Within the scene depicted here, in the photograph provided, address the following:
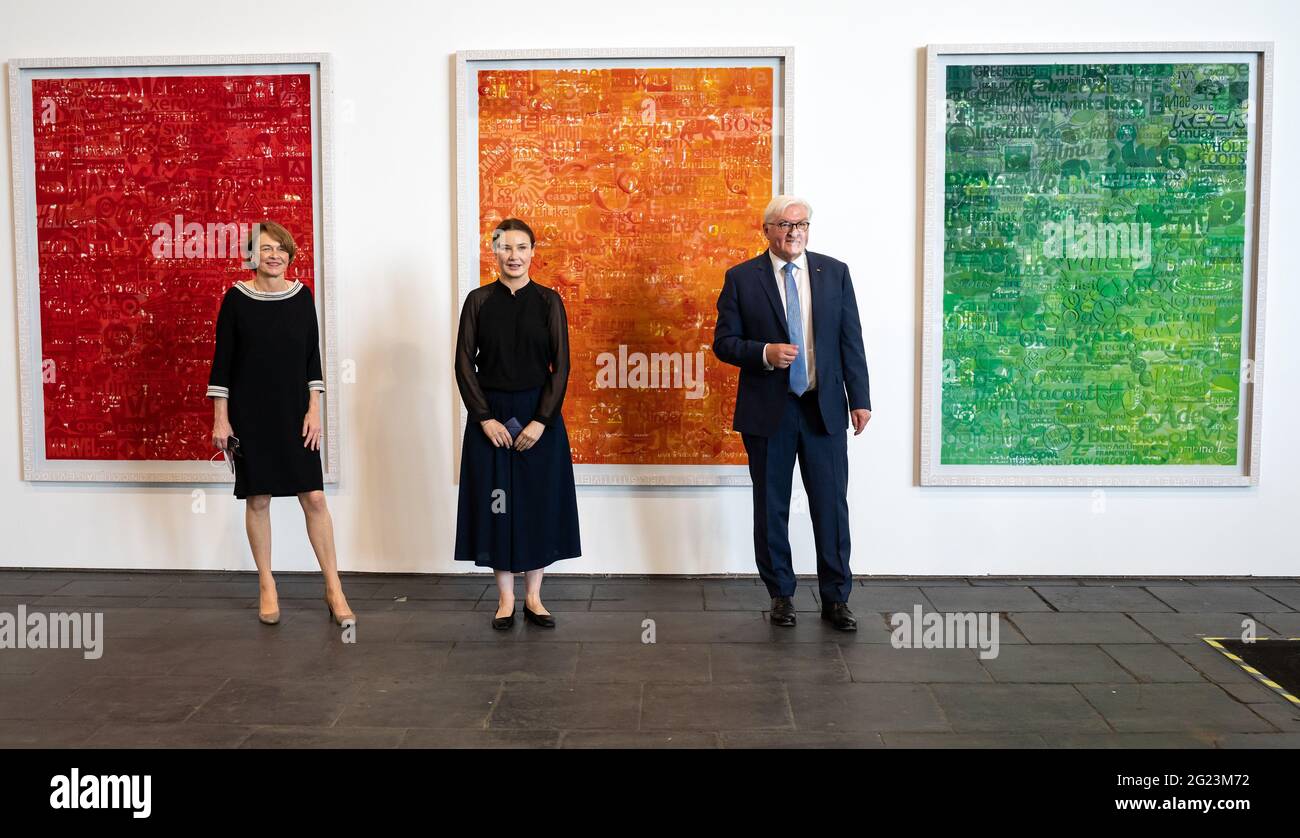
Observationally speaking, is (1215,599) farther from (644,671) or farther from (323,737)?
(323,737)

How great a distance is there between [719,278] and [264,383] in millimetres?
2140

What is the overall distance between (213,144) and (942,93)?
11.5 feet

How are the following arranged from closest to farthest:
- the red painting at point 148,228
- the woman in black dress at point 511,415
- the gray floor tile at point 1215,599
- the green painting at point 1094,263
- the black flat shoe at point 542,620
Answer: the woman in black dress at point 511,415, the black flat shoe at point 542,620, the gray floor tile at point 1215,599, the green painting at point 1094,263, the red painting at point 148,228

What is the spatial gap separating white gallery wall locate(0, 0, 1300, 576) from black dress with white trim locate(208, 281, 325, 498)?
3.05 feet

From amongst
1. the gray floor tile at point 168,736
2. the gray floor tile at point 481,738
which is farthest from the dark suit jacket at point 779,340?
the gray floor tile at point 168,736

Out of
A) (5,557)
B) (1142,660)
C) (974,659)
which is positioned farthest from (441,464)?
(1142,660)

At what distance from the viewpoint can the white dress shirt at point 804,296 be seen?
451cm

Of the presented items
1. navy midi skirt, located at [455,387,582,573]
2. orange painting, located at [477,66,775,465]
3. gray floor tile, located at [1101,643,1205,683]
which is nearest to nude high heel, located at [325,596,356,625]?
navy midi skirt, located at [455,387,582,573]

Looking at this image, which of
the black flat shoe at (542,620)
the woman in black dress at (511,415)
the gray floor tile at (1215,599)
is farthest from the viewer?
the gray floor tile at (1215,599)

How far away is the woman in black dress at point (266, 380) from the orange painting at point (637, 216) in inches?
→ 44.3

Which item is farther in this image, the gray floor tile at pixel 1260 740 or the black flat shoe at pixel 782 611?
the black flat shoe at pixel 782 611

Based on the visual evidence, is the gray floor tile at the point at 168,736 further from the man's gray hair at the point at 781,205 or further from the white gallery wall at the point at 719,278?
the man's gray hair at the point at 781,205

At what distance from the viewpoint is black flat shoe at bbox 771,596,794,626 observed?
178 inches
